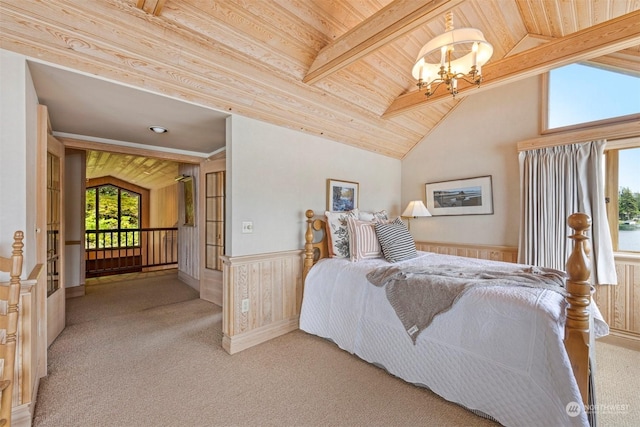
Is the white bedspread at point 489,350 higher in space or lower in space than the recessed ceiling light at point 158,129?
lower

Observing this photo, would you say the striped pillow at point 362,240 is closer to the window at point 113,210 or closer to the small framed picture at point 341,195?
the small framed picture at point 341,195

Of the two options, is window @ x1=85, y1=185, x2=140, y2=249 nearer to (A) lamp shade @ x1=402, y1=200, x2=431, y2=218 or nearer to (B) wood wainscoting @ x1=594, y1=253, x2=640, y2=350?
(A) lamp shade @ x1=402, y1=200, x2=431, y2=218

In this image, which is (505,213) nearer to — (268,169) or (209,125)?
(268,169)

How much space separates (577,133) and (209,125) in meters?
3.77

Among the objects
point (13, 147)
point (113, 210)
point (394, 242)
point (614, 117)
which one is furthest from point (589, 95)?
point (113, 210)

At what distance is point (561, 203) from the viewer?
287 centimetres

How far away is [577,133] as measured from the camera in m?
2.77

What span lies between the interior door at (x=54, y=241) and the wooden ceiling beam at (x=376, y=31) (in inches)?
96.5

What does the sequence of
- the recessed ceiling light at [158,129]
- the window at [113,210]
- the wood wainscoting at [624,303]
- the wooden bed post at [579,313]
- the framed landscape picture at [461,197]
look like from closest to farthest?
the wooden bed post at [579,313]
the wood wainscoting at [624,303]
the recessed ceiling light at [158,129]
the framed landscape picture at [461,197]
the window at [113,210]

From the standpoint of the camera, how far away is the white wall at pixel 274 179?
8.23 ft

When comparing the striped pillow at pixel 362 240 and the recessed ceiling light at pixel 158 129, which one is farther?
the recessed ceiling light at pixel 158 129

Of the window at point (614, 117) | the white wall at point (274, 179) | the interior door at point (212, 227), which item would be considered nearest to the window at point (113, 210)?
the interior door at point (212, 227)

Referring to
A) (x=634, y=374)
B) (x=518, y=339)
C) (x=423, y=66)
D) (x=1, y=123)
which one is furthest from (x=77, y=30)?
(x=634, y=374)

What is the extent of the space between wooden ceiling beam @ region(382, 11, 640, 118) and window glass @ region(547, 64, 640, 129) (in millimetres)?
855
